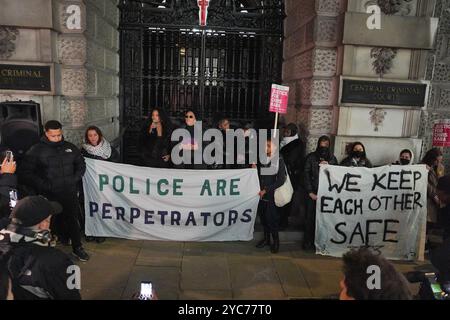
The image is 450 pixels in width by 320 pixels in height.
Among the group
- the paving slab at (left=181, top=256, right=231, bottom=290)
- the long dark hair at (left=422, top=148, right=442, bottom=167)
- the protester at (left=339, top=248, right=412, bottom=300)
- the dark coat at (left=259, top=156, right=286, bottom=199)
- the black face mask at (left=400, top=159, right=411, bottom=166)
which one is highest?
the long dark hair at (left=422, top=148, right=442, bottom=167)

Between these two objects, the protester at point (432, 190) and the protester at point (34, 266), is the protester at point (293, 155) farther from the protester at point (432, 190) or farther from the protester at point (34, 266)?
the protester at point (34, 266)

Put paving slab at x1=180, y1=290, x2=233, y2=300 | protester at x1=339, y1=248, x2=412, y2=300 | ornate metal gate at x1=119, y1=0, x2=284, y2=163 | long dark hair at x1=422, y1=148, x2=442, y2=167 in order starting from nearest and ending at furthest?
protester at x1=339, y1=248, x2=412, y2=300
paving slab at x1=180, y1=290, x2=233, y2=300
long dark hair at x1=422, y1=148, x2=442, y2=167
ornate metal gate at x1=119, y1=0, x2=284, y2=163

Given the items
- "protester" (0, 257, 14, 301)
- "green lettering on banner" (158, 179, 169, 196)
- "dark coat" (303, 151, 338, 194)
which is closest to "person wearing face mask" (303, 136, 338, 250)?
"dark coat" (303, 151, 338, 194)

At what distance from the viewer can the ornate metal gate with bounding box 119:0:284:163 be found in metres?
9.22

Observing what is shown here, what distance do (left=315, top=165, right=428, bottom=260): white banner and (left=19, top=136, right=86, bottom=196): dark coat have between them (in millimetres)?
3599

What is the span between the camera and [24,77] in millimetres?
6664

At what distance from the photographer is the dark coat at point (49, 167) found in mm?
5520

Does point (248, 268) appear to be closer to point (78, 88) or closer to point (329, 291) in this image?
point (329, 291)

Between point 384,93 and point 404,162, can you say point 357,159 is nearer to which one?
point 404,162

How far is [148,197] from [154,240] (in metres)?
0.70

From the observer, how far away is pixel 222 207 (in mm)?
6469

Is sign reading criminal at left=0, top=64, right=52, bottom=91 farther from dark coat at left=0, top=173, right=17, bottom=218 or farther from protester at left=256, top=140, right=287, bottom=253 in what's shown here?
protester at left=256, top=140, right=287, bottom=253

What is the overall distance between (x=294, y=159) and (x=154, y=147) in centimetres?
240
